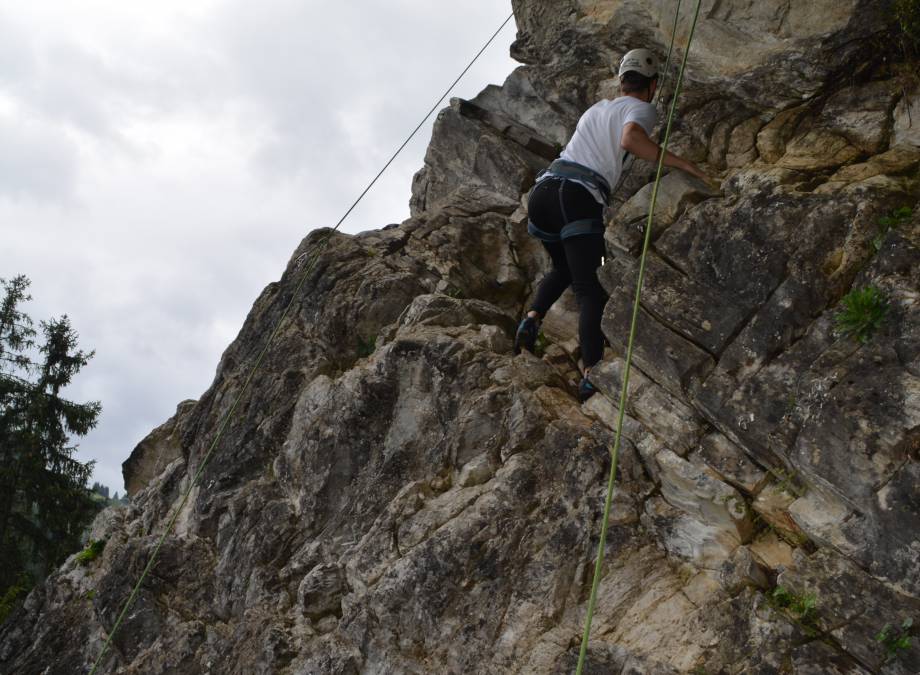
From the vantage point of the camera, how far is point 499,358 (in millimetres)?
8242

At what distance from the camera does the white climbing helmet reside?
25.2 feet

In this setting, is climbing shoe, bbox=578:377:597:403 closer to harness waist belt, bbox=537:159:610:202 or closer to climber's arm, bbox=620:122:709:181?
harness waist belt, bbox=537:159:610:202

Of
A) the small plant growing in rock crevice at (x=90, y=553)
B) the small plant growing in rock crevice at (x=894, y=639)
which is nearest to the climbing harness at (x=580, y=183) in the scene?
the small plant growing in rock crevice at (x=894, y=639)

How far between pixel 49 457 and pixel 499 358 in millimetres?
17353

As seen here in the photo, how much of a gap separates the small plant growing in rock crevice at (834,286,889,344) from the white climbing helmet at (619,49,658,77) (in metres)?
3.27

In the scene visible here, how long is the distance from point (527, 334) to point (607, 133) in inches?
90.0

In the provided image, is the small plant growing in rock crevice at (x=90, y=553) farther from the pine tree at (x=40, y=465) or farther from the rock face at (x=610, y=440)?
the pine tree at (x=40, y=465)

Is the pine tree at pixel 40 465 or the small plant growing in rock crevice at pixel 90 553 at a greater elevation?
the pine tree at pixel 40 465

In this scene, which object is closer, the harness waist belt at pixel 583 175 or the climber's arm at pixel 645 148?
the climber's arm at pixel 645 148

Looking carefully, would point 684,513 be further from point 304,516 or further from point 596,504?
point 304,516

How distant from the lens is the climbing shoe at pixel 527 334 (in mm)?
8375

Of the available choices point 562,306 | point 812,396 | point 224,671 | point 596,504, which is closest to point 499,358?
point 562,306

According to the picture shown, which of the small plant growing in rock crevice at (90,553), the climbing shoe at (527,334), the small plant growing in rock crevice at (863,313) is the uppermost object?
the small plant growing in rock crevice at (90,553)

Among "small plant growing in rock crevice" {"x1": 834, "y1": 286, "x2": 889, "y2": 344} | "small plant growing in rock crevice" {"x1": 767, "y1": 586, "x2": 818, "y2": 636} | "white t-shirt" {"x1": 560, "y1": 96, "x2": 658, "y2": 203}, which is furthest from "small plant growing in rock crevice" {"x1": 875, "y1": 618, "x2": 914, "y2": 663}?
"white t-shirt" {"x1": 560, "y1": 96, "x2": 658, "y2": 203}
